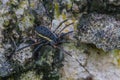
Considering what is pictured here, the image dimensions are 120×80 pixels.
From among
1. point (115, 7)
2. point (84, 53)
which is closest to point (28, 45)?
point (84, 53)

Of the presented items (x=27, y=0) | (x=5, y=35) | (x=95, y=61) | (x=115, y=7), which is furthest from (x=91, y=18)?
(x=5, y=35)

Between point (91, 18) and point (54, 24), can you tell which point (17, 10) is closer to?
point (54, 24)

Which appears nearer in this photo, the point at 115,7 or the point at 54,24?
the point at 115,7

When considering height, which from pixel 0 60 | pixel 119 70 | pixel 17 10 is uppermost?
pixel 17 10

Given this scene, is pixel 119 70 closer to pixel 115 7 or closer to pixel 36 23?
pixel 115 7

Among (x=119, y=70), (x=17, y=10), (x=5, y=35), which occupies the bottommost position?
(x=119, y=70)

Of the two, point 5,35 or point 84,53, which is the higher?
point 5,35
